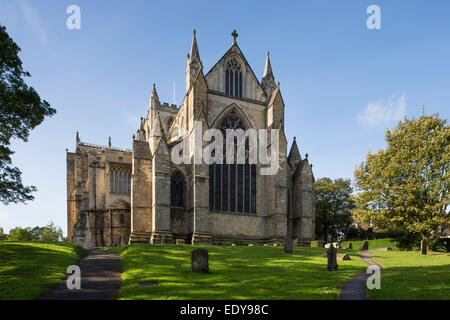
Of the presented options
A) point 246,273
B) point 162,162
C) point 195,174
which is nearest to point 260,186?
point 195,174

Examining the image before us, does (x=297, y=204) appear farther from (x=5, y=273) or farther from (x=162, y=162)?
(x=5, y=273)

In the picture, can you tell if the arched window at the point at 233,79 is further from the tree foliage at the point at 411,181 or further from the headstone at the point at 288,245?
the headstone at the point at 288,245

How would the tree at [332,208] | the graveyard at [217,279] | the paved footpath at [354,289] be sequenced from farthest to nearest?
the tree at [332,208], the paved footpath at [354,289], the graveyard at [217,279]

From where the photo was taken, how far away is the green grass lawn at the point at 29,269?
33.3ft

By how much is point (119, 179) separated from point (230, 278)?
28687 mm

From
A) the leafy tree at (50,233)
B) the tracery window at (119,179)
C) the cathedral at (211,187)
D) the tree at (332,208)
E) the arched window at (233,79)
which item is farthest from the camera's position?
the leafy tree at (50,233)

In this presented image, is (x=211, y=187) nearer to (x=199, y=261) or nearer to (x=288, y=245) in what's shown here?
(x=288, y=245)

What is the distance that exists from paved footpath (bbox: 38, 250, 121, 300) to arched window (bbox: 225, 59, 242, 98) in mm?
20952

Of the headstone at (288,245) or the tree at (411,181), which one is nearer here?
the headstone at (288,245)

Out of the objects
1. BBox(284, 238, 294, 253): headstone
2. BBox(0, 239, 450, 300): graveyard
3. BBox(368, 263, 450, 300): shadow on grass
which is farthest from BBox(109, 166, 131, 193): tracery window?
BBox(368, 263, 450, 300): shadow on grass

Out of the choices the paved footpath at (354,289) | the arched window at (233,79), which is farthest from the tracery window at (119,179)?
the paved footpath at (354,289)

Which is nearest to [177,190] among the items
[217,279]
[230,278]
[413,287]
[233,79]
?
[233,79]

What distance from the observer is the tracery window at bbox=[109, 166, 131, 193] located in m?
37.7

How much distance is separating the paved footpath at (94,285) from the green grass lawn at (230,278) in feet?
1.50
